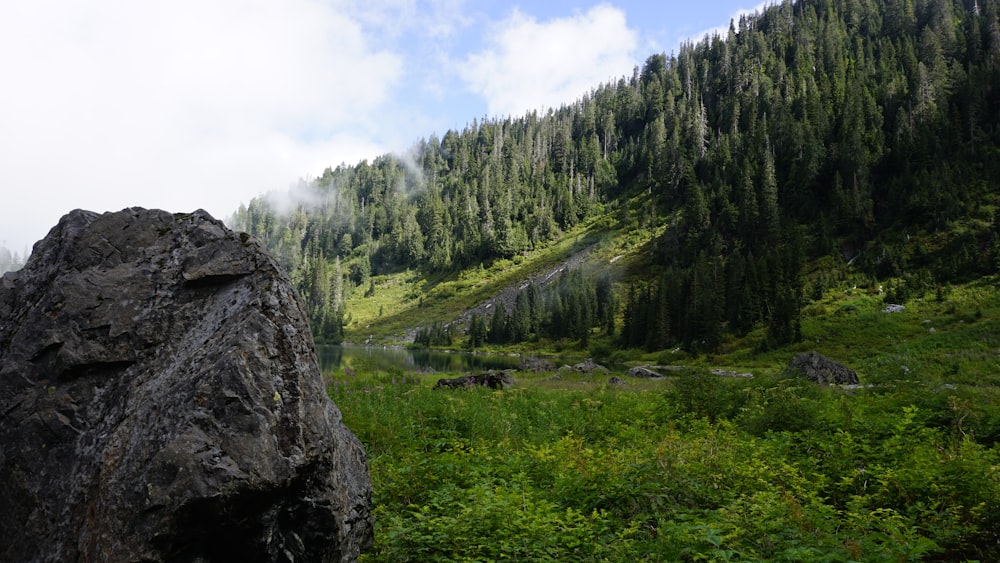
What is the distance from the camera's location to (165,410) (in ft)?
13.1

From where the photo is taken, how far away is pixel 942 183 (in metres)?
71.7

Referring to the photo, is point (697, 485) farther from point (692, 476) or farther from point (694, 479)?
point (692, 476)

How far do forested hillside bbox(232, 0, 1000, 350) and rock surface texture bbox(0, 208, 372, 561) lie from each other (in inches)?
2349

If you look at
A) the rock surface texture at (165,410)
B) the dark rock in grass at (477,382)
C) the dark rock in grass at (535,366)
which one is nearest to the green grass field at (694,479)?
the rock surface texture at (165,410)

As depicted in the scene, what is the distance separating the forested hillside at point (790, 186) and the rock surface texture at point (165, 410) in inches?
2349

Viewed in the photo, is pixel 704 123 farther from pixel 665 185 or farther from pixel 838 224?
pixel 838 224

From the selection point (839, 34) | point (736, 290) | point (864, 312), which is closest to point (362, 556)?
point (864, 312)

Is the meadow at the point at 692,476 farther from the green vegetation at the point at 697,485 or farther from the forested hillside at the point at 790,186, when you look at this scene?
the forested hillside at the point at 790,186

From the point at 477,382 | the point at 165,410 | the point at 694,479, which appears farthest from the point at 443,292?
the point at 165,410

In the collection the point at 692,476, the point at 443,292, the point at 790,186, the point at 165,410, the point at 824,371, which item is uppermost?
the point at 790,186

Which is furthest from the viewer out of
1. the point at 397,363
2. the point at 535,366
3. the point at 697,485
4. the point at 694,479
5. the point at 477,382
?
the point at 397,363

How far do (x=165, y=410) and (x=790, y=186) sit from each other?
111548mm

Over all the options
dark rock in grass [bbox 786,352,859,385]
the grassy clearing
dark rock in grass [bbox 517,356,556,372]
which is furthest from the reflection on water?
the grassy clearing

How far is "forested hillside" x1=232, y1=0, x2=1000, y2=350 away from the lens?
67375 mm
